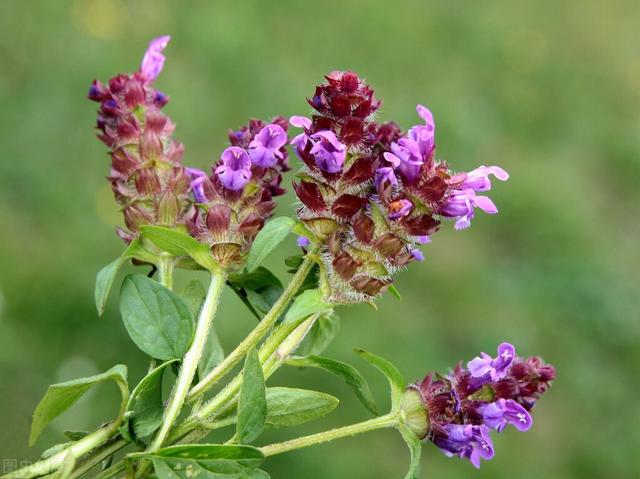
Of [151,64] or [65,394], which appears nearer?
[65,394]

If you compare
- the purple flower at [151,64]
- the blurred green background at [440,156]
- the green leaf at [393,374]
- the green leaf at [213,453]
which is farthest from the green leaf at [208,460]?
the blurred green background at [440,156]

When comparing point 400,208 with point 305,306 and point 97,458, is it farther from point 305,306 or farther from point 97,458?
point 97,458

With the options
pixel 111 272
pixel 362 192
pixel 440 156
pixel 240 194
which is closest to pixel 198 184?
pixel 240 194

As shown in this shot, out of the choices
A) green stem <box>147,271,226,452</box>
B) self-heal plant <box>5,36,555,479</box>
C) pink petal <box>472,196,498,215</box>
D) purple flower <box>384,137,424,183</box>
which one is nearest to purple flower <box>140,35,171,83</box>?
self-heal plant <box>5,36,555,479</box>

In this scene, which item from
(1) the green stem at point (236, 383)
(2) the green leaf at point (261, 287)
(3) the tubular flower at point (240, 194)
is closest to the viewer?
(1) the green stem at point (236, 383)

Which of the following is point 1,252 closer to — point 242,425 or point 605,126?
point 242,425

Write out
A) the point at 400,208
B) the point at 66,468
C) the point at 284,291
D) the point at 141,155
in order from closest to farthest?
the point at 66,468 < the point at 400,208 < the point at 284,291 < the point at 141,155

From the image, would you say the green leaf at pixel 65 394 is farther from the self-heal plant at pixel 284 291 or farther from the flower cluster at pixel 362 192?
the flower cluster at pixel 362 192
